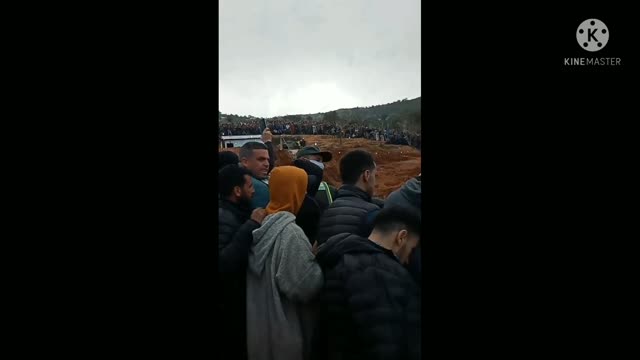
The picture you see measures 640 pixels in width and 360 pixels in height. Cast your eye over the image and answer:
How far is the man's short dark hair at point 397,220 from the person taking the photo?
294 centimetres

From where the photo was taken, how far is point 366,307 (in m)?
2.88

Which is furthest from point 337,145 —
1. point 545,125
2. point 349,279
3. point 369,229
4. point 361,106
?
point 545,125

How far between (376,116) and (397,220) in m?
0.59

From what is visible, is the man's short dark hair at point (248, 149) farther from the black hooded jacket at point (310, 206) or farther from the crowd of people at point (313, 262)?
the black hooded jacket at point (310, 206)

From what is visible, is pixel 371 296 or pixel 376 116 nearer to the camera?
pixel 371 296

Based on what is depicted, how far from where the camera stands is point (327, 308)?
9.52ft

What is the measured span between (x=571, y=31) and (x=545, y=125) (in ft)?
Result: 1.63

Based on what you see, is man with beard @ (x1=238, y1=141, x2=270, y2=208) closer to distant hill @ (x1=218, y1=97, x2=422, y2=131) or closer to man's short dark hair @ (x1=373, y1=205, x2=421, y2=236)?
distant hill @ (x1=218, y1=97, x2=422, y2=131)

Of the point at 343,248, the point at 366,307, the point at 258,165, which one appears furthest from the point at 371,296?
the point at 258,165

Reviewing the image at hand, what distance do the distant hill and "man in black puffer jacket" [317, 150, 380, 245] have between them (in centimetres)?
19

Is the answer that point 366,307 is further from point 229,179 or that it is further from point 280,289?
point 229,179

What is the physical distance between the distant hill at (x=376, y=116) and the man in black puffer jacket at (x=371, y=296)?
1.60 feet

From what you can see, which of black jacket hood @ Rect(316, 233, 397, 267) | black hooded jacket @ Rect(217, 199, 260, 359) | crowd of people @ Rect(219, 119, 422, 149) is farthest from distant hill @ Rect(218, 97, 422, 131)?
black jacket hood @ Rect(316, 233, 397, 267)

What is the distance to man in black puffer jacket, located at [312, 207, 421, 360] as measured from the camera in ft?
9.41
